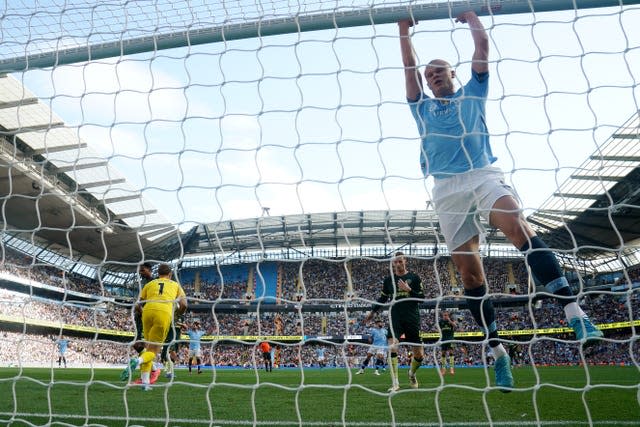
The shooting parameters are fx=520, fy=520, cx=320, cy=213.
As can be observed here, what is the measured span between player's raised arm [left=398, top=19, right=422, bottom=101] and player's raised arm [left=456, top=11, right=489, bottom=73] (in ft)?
1.18

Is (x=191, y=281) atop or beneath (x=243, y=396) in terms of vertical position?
atop

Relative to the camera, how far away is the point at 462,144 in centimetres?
312

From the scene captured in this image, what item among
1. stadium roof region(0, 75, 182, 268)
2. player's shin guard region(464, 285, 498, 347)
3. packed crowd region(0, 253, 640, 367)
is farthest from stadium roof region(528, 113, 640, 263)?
packed crowd region(0, 253, 640, 367)

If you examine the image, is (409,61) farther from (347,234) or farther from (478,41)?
(347,234)

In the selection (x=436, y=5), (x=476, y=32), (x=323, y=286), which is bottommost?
(x=476, y=32)

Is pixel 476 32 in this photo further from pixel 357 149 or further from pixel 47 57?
pixel 47 57

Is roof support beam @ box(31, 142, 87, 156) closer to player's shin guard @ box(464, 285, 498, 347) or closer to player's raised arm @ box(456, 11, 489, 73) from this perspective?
player's raised arm @ box(456, 11, 489, 73)

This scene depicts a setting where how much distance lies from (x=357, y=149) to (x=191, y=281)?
116 ft

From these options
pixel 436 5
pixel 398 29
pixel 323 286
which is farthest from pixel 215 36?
pixel 323 286

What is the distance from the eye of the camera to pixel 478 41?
3.28 meters

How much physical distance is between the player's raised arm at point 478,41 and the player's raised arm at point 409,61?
1.18ft

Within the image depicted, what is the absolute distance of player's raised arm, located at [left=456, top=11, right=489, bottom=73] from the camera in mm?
3271

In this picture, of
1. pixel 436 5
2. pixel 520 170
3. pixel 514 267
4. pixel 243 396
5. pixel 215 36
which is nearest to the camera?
pixel 520 170

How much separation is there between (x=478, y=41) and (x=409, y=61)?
446 mm
